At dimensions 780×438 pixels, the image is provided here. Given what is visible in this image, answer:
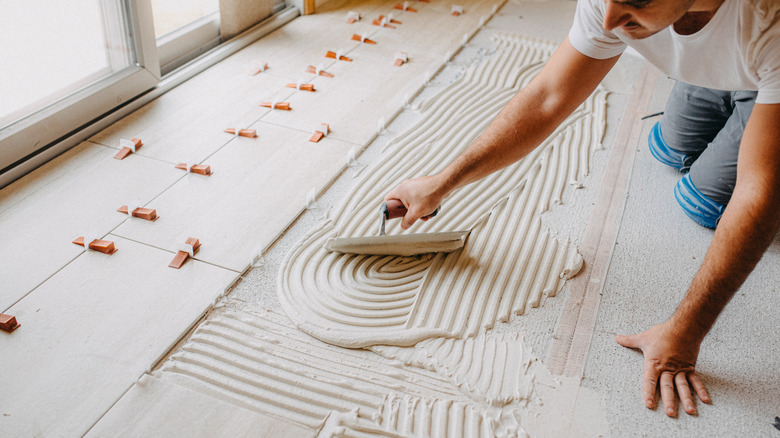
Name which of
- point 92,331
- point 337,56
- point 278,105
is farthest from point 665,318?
point 337,56

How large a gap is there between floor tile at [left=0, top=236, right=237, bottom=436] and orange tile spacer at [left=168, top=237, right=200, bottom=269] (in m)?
0.02

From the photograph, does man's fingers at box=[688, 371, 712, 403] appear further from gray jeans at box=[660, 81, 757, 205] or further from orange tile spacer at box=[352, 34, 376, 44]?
orange tile spacer at box=[352, 34, 376, 44]

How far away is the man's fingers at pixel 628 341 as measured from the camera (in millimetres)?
1485

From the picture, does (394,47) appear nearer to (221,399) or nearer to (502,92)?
(502,92)

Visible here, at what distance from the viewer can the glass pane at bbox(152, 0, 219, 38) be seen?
8.32 ft

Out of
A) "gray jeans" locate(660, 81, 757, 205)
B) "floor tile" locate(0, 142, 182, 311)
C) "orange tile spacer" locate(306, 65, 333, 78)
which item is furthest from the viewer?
"orange tile spacer" locate(306, 65, 333, 78)

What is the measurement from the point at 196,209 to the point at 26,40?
32.1 inches

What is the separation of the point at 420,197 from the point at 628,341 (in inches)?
24.6

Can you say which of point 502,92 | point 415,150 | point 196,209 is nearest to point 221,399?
point 196,209

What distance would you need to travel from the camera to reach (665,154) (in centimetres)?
215

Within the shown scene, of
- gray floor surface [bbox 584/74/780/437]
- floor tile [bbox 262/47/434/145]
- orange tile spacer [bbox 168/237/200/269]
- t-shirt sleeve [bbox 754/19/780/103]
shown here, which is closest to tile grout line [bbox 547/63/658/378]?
gray floor surface [bbox 584/74/780/437]

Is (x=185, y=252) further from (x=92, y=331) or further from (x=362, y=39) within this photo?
(x=362, y=39)

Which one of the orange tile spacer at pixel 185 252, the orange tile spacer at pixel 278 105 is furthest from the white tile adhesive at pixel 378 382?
the orange tile spacer at pixel 278 105

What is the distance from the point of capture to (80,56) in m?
2.18
